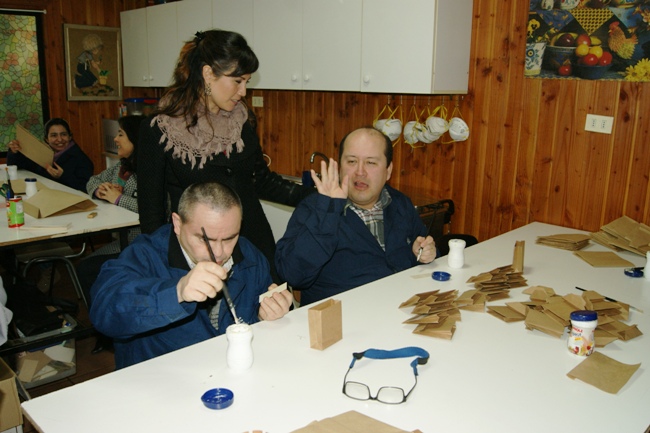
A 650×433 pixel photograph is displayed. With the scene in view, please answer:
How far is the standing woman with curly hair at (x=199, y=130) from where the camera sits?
2.33 meters

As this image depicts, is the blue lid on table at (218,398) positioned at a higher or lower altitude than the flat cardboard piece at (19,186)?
lower

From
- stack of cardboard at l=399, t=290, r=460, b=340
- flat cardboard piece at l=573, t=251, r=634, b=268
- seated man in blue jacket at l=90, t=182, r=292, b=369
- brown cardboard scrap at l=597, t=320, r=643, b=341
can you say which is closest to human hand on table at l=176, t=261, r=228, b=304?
seated man in blue jacket at l=90, t=182, r=292, b=369

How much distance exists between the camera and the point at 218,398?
1.32m

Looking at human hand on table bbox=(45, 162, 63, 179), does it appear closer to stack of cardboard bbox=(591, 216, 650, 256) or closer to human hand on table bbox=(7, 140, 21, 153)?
human hand on table bbox=(7, 140, 21, 153)

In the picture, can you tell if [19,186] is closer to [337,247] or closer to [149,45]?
[149,45]

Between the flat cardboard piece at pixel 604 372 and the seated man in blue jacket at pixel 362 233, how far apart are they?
92 centimetres

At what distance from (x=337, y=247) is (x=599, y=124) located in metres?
1.63

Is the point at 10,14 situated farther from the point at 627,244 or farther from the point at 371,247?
the point at 627,244

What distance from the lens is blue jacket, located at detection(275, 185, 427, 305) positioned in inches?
82.8

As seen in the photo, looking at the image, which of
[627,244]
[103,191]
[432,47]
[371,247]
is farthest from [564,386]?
[103,191]

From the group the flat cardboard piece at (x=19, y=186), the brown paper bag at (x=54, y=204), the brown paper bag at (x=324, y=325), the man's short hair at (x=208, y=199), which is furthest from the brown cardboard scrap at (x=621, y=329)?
the flat cardboard piece at (x=19, y=186)

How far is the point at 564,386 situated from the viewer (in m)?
1.47

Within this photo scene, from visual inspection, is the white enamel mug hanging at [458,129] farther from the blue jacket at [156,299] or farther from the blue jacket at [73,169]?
the blue jacket at [73,169]

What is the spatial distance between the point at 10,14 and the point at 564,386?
5.39 m
